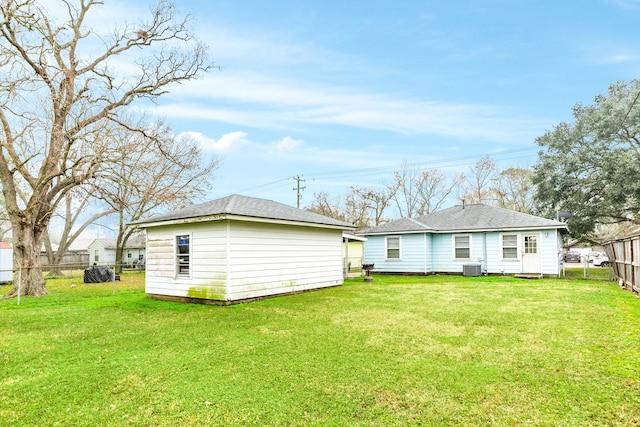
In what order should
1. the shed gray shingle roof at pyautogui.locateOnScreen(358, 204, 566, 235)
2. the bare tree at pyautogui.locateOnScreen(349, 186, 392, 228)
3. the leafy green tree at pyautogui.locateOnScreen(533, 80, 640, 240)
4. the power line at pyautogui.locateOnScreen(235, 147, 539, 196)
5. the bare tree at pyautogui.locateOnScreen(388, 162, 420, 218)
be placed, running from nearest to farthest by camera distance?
the shed gray shingle roof at pyautogui.locateOnScreen(358, 204, 566, 235)
the leafy green tree at pyautogui.locateOnScreen(533, 80, 640, 240)
the power line at pyautogui.locateOnScreen(235, 147, 539, 196)
the bare tree at pyautogui.locateOnScreen(388, 162, 420, 218)
the bare tree at pyautogui.locateOnScreen(349, 186, 392, 228)

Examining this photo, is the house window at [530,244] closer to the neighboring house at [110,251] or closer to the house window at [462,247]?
the house window at [462,247]

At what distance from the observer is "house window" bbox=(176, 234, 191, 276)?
10325 millimetres

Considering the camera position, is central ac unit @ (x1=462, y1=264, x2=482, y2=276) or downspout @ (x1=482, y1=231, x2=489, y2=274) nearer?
Answer: central ac unit @ (x1=462, y1=264, x2=482, y2=276)

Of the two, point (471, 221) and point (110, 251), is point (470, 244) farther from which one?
point (110, 251)

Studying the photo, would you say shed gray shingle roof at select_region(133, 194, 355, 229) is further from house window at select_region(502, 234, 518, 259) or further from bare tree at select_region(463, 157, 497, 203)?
bare tree at select_region(463, 157, 497, 203)

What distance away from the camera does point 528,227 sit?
16219 millimetres

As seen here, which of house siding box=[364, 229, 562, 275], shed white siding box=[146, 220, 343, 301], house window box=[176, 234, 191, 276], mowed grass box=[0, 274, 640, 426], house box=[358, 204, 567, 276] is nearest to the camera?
mowed grass box=[0, 274, 640, 426]

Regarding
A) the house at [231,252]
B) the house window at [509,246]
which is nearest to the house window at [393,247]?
the house window at [509,246]

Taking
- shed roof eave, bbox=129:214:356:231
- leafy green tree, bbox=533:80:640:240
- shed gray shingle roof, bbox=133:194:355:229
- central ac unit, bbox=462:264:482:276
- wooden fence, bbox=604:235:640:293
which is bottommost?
central ac unit, bbox=462:264:482:276

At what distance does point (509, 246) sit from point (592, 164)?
7.23 metres

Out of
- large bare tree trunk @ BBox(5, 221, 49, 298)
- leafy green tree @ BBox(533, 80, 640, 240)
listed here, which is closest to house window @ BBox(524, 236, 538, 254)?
leafy green tree @ BBox(533, 80, 640, 240)

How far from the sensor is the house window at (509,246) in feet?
55.2

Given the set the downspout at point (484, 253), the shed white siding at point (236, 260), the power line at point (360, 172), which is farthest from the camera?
the power line at point (360, 172)

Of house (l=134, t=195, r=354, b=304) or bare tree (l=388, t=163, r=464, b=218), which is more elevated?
bare tree (l=388, t=163, r=464, b=218)
